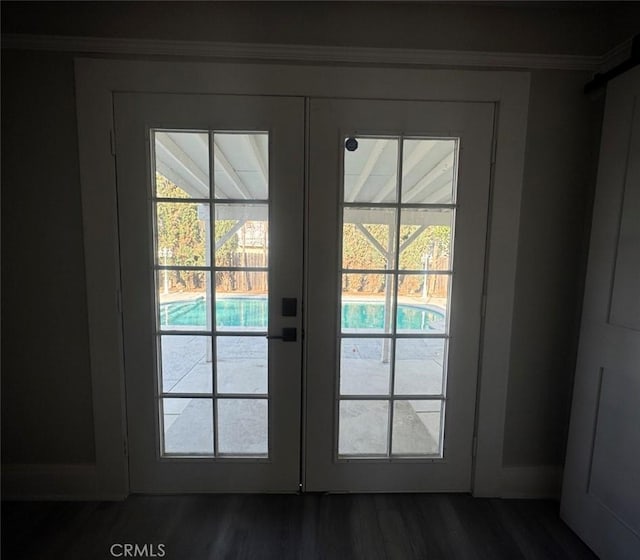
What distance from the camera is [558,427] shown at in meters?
1.61

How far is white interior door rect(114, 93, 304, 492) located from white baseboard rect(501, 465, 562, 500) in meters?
1.11

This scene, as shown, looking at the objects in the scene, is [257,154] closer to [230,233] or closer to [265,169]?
[265,169]

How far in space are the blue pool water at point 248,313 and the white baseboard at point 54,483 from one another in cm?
88

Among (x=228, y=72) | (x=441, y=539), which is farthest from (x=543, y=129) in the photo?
(x=441, y=539)

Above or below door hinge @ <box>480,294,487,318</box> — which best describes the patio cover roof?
above

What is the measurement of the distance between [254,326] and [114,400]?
0.78 metres

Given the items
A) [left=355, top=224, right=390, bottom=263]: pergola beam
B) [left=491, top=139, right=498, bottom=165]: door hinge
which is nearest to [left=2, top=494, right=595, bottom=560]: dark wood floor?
[left=355, top=224, right=390, bottom=263]: pergola beam

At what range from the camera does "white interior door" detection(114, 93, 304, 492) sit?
143 centimetres

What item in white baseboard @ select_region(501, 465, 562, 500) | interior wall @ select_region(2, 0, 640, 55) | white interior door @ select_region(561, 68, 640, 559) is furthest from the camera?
white baseboard @ select_region(501, 465, 562, 500)

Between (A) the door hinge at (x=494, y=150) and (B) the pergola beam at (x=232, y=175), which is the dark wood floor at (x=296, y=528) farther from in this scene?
(A) the door hinge at (x=494, y=150)

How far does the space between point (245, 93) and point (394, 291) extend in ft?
3.78

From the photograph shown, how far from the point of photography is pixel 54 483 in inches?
61.7

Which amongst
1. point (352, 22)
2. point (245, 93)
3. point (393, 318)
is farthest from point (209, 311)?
point (352, 22)

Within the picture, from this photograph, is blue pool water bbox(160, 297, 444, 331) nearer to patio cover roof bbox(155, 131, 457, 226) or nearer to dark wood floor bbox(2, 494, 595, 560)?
patio cover roof bbox(155, 131, 457, 226)
